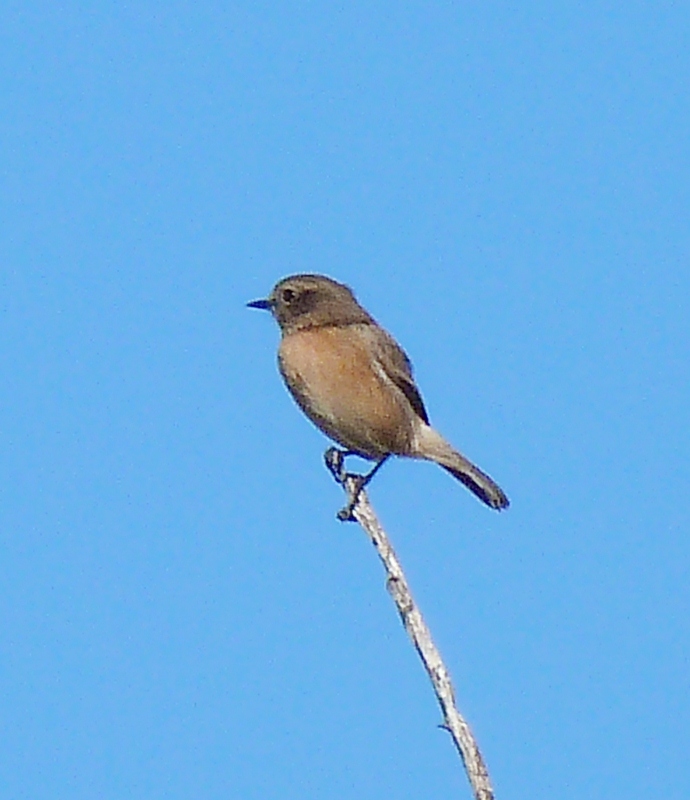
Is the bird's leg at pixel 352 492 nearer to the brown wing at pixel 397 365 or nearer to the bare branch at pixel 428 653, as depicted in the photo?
the bare branch at pixel 428 653

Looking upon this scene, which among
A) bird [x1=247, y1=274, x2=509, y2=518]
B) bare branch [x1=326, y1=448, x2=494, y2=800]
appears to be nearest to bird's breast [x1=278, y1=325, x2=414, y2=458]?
bird [x1=247, y1=274, x2=509, y2=518]

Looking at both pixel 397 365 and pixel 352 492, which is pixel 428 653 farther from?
pixel 397 365

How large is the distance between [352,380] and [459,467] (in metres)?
0.85

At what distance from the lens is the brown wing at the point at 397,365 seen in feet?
33.7

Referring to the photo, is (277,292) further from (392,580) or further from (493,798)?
(493,798)

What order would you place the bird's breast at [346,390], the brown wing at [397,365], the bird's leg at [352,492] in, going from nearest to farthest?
the bird's leg at [352,492] < the bird's breast at [346,390] < the brown wing at [397,365]

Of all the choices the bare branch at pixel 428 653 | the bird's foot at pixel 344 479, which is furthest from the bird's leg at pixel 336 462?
the bare branch at pixel 428 653

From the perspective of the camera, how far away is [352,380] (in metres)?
9.98

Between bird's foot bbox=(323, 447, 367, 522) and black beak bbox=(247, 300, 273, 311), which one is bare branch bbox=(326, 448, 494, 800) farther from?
black beak bbox=(247, 300, 273, 311)

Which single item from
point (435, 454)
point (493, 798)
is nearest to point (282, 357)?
point (435, 454)

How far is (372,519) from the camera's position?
281 inches

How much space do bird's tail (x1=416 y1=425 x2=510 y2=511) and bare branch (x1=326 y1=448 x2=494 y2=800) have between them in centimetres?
257

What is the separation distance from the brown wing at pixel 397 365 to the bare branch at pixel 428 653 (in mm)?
2718

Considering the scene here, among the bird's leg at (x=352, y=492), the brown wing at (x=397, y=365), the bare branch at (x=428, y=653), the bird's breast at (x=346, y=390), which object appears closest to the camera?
the bare branch at (x=428, y=653)
